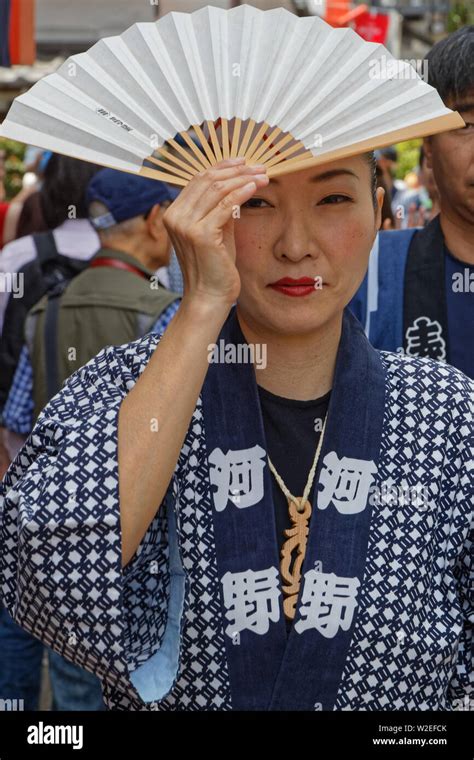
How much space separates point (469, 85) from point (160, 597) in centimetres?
171

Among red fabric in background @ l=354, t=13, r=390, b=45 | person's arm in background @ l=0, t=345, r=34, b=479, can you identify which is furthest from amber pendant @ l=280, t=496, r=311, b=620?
red fabric in background @ l=354, t=13, r=390, b=45

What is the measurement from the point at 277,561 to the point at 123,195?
2.60 metres

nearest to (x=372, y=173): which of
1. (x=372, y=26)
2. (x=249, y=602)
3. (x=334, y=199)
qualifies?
(x=334, y=199)

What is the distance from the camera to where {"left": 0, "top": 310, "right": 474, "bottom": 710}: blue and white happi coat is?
6.49 feet

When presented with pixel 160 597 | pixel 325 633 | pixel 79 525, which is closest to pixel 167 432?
pixel 79 525

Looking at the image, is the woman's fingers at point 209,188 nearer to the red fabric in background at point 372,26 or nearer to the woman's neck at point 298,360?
the woman's neck at point 298,360

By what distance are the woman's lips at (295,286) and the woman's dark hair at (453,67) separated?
1.20m

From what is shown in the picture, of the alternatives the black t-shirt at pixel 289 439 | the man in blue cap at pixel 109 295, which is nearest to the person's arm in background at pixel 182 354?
the black t-shirt at pixel 289 439

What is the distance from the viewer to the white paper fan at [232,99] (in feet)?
6.26

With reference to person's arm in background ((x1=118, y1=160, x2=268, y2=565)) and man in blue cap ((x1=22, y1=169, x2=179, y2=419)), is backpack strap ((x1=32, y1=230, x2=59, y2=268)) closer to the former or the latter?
man in blue cap ((x1=22, y1=169, x2=179, y2=419))

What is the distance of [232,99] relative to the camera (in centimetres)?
196

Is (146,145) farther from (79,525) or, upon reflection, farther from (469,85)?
(469,85)

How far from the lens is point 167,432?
1.82 m

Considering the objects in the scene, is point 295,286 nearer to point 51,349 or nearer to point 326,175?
point 326,175
